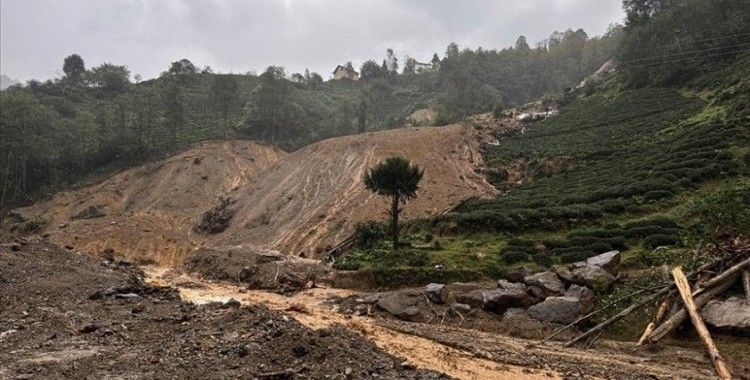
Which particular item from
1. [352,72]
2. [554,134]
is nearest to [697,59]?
[554,134]

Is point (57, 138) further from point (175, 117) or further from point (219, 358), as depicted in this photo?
point (219, 358)

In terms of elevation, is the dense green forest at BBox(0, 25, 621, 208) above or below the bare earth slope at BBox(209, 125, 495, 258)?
above

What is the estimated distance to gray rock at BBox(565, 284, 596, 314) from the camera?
63.1 feet

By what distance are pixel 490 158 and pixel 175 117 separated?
46.3 meters

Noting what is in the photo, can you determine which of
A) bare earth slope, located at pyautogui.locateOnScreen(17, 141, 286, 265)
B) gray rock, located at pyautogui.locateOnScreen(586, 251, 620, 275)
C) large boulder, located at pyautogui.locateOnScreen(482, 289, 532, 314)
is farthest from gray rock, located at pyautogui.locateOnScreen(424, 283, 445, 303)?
bare earth slope, located at pyautogui.locateOnScreen(17, 141, 286, 265)

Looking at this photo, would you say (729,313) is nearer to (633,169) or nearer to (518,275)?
(518,275)

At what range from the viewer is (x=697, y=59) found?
212 ft

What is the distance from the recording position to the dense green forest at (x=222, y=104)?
217ft

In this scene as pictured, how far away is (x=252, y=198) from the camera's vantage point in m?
50.8

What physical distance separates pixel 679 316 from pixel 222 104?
271 feet

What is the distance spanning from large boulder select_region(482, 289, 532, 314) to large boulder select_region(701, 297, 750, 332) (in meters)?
6.10

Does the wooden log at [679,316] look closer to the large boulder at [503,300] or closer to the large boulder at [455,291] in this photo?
the large boulder at [503,300]

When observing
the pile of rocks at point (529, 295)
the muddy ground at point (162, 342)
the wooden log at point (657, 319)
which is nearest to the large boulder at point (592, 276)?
the pile of rocks at point (529, 295)

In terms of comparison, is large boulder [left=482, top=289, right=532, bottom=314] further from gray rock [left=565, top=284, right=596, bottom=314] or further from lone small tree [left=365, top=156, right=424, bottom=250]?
lone small tree [left=365, top=156, right=424, bottom=250]
